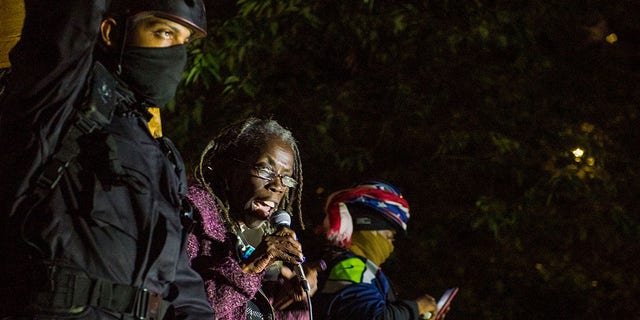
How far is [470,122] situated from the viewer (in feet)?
24.5

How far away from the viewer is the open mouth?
3.41m

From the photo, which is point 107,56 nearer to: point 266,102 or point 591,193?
point 266,102

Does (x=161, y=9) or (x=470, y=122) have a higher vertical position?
(x=161, y=9)

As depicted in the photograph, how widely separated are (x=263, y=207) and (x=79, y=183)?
1462 millimetres

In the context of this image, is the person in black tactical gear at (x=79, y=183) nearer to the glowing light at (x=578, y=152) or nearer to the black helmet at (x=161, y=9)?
the black helmet at (x=161, y=9)

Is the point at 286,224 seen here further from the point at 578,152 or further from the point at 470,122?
the point at 578,152

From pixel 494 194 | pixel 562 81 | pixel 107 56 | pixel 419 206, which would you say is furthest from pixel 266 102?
pixel 107 56

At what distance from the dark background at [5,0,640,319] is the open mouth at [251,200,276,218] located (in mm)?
3281

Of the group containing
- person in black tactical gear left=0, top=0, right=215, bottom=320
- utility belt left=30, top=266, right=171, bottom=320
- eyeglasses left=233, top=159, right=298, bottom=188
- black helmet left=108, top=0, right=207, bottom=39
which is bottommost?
eyeglasses left=233, top=159, right=298, bottom=188

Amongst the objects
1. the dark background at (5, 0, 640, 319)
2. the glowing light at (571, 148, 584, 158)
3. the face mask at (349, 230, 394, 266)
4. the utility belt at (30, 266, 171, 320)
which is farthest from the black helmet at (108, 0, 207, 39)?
the glowing light at (571, 148, 584, 158)

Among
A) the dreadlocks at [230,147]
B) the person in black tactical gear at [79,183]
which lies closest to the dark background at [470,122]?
the dreadlocks at [230,147]

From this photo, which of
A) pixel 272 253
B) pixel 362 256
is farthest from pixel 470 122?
pixel 272 253

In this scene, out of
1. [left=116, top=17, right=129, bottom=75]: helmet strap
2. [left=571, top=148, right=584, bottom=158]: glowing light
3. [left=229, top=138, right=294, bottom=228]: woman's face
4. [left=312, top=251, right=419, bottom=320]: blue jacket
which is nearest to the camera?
[left=116, top=17, right=129, bottom=75]: helmet strap

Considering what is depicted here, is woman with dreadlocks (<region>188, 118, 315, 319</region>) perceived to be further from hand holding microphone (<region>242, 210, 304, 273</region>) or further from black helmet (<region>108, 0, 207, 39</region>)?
black helmet (<region>108, 0, 207, 39</region>)
